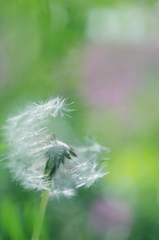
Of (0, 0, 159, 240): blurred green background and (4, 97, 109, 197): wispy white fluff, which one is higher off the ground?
(0, 0, 159, 240): blurred green background

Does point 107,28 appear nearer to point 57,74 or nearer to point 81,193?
point 57,74

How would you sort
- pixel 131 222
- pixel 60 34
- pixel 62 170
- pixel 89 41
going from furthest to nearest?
pixel 89 41
pixel 60 34
pixel 131 222
pixel 62 170

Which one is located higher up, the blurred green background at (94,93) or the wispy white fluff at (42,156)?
the blurred green background at (94,93)

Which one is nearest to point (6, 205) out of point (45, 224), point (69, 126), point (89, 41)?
point (45, 224)

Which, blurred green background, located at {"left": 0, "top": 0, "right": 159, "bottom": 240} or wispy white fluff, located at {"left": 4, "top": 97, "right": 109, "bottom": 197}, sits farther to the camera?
blurred green background, located at {"left": 0, "top": 0, "right": 159, "bottom": 240}
